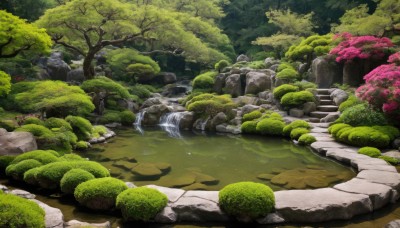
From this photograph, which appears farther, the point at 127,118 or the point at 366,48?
the point at 127,118

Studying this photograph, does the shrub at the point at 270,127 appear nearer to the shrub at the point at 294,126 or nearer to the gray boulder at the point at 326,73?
the shrub at the point at 294,126

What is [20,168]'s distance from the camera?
29.1 ft

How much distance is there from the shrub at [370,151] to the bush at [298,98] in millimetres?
6721

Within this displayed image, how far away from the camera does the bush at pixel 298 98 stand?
17.9 m

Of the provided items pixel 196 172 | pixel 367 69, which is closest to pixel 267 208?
pixel 196 172

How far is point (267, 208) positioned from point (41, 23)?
17012mm

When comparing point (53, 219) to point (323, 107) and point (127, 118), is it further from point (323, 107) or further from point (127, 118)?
point (323, 107)

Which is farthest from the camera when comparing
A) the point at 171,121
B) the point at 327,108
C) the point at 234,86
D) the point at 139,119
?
→ the point at 234,86

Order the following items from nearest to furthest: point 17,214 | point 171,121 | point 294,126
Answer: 1. point 17,214
2. point 294,126
3. point 171,121

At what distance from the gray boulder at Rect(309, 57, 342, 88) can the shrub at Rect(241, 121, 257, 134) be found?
22.4 ft

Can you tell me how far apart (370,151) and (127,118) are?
45.3 feet

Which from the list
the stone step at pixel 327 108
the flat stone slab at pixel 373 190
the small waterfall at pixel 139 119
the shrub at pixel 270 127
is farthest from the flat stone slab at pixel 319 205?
the small waterfall at pixel 139 119

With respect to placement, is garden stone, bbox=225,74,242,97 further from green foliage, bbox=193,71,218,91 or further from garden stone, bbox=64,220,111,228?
garden stone, bbox=64,220,111,228

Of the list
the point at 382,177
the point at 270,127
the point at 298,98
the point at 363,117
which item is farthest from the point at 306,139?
the point at 382,177
